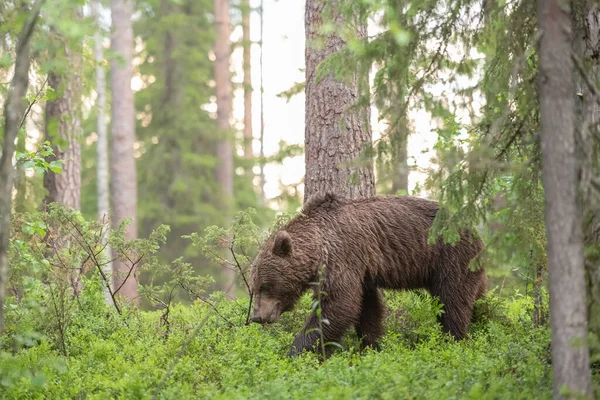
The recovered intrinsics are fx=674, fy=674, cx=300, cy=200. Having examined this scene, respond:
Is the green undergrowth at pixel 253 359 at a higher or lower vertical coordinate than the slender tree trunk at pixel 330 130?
lower

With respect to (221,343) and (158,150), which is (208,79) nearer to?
(158,150)

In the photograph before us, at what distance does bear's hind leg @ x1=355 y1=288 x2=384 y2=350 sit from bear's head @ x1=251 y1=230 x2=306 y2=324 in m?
0.95

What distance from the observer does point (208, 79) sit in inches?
1094

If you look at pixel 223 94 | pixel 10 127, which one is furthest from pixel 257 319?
pixel 223 94

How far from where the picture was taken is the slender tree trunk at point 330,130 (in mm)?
9211

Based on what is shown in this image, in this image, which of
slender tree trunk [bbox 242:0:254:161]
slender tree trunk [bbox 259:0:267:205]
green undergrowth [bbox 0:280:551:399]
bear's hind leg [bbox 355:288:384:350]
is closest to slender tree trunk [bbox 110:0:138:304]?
green undergrowth [bbox 0:280:551:399]

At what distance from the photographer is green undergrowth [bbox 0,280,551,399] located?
214 inches

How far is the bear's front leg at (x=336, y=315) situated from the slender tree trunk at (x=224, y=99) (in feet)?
54.3

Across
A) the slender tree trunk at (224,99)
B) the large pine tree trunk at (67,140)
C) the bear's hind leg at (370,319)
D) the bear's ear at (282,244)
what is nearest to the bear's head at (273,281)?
the bear's ear at (282,244)

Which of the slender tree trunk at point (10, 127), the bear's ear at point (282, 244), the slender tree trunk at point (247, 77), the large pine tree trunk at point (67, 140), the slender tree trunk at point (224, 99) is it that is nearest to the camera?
the slender tree trunk at point (10, 127)

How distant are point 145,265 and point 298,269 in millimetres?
2376

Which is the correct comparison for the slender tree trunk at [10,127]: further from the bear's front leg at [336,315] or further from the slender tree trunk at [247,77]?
the slender tree trunk at [247,77]

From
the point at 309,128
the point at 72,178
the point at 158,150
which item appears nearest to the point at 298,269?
the point at 309,128

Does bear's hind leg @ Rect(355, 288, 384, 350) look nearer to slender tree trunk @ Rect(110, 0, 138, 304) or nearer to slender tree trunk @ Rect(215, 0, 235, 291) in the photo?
slender tree trunk @ Rect(110, 0, 138, 304)
